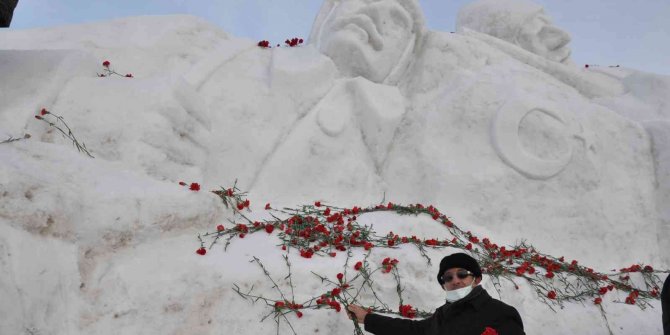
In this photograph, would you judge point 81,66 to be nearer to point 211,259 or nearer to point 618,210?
point 211,259

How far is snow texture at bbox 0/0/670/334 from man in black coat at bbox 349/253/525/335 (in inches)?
21.9

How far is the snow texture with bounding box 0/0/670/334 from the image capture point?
3234mm

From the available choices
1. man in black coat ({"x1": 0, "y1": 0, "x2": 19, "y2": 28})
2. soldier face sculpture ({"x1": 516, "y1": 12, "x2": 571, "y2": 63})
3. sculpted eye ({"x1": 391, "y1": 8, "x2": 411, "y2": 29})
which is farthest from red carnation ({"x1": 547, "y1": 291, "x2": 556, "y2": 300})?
soldier face sculpture ({"x1": 516, "y1": 12, "x2": 571, "y2": 63})

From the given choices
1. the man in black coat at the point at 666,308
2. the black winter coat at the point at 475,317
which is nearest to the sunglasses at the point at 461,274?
the black winter coat at the point at 475,317

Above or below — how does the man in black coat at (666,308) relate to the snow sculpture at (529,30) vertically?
below

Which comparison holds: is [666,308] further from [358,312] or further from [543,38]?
[543,38]

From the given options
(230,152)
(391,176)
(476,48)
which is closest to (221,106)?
(230,152)

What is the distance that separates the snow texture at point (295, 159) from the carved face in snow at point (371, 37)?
0.03 meters

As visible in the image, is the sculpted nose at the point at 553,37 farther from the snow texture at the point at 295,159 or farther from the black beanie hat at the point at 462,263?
the black beanie hat at the point at 462,263

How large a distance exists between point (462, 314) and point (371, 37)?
4707 millimetres

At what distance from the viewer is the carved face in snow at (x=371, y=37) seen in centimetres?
657

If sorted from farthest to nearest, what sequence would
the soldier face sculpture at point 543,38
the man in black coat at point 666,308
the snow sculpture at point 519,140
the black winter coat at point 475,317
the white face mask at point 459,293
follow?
the soldier face sculpture at point 543,38 → the snow sculpture at point 519,140 → the man in black coat at point 666,308 → the white face mask at point 459,293 → the black winter coat at point 475,317

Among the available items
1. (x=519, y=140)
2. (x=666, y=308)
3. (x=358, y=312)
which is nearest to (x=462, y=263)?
(x=358, y=312)

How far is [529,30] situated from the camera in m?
8.21
